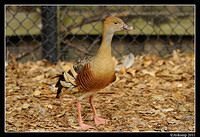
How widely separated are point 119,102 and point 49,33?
1.68m

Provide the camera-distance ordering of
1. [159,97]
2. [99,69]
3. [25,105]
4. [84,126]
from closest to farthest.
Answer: [99,69] → [84,126] → [25,105] → [159,97]

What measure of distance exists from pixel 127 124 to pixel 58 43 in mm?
2099

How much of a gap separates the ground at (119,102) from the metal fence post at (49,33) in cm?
44

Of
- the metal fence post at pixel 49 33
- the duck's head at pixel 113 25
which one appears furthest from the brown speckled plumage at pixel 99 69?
the metal fence post at pixel 49 33

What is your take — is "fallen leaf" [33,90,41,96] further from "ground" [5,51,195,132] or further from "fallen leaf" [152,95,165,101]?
"fallen leaf" [152,95,165,101]

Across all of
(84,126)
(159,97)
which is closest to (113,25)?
(84,126)

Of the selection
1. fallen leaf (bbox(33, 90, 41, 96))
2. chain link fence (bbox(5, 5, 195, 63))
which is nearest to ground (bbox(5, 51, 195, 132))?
fallen leaf (bbox(33, 90, 41, 96))

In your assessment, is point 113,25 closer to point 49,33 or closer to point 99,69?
point 99,69

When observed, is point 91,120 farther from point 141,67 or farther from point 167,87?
point 141,67

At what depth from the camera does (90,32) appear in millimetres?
3719

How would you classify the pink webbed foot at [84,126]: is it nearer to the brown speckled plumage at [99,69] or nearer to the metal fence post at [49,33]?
the brown speckled plumage at [99,69]

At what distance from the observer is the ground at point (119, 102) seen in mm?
1880

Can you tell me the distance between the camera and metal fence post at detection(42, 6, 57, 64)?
3451 millimetres

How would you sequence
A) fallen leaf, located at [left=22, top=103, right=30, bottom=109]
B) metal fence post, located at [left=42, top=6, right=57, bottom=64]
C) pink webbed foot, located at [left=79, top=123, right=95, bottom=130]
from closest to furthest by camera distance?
1. pink webbed foot, located at [left=79, top=123, right=95, bottom=130]
2. fallen leaf, located at [left=22, top=103, right=30, bottom=109]
3. metal fence post, located at [left=42, top=6, right=57, bottom=64]
